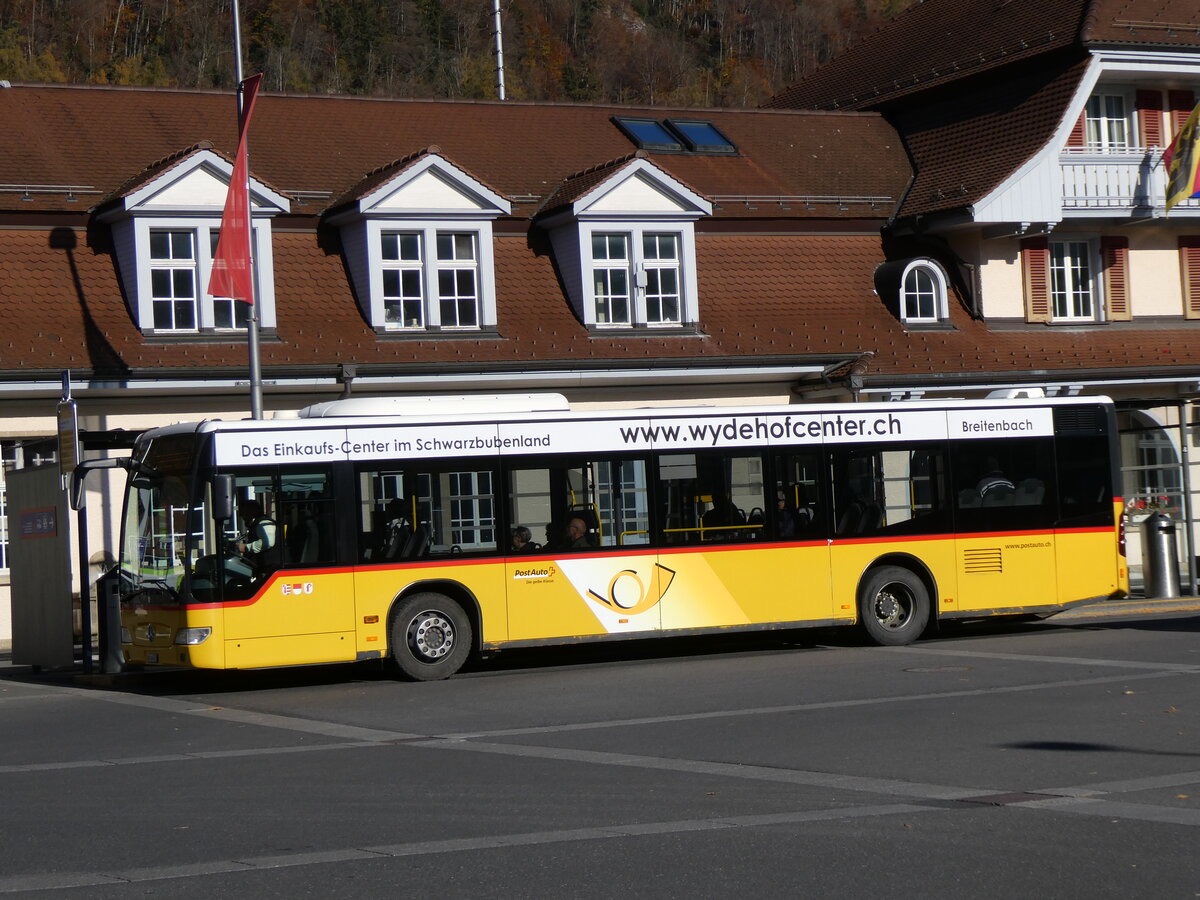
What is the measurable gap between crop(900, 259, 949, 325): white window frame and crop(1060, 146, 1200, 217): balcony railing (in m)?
2.46

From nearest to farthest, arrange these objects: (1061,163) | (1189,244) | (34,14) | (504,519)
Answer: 1. (504,519)
2. (1061,163)
3. (1189,244)
4. (34,14)

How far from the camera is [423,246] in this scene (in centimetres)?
2702

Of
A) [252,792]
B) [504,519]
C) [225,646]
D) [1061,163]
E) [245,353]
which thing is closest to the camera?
[252,792]

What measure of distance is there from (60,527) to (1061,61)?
19.4m

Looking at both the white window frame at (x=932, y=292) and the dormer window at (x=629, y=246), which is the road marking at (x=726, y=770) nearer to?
the dormer window at (x=629, y=246)

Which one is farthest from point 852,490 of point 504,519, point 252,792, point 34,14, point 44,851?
point 34,14

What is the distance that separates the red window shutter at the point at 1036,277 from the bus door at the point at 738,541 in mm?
12300

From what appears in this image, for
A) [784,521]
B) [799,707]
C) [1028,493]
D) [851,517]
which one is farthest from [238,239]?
[799,707]

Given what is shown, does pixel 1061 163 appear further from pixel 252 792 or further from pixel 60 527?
pixel 252 792

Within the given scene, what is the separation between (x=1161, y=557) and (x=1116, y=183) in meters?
8.15

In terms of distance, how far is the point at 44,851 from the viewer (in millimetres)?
8875

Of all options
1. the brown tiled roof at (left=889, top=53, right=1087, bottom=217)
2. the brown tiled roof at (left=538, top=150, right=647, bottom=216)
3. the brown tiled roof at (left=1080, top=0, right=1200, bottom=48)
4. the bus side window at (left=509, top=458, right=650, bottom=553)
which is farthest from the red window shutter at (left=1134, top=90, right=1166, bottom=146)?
the bus side window at (left=509, top=458, right=650, bottom=553)

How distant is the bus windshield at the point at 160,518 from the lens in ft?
57.2

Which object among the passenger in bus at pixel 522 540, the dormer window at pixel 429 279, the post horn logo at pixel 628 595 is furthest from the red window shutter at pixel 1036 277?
the passenger in bus at pixel 522 540
